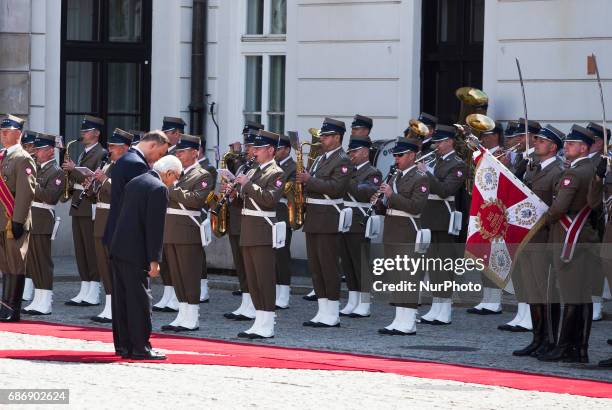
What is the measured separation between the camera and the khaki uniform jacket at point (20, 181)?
17.5m

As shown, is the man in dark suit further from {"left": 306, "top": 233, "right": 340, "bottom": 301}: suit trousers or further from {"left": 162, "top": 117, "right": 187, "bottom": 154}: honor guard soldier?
{"left": 162, "top": 117, "right": 187, "bottom": 154}: honor guard soldier

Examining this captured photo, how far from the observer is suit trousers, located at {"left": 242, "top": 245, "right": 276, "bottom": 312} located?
1669 cm

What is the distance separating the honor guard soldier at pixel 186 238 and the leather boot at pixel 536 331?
326cm

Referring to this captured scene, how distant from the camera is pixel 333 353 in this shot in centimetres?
1553

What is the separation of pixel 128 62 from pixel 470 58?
548 centimetres

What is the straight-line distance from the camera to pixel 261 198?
16.7 meters

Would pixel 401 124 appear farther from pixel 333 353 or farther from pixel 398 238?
pixel 333 353

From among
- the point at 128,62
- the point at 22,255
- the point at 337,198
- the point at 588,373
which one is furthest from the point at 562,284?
the point at 128,62

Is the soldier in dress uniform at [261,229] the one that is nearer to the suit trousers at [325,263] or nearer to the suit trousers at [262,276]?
the suit trousers at [262,276]

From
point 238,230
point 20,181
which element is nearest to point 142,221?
point 20,181

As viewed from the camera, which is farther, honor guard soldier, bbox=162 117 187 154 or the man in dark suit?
honor guard soldier, bbox=162 117 187 154

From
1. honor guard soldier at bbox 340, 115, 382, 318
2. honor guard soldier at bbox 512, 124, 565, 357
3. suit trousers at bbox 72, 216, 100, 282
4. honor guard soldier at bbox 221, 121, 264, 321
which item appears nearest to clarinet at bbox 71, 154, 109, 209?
suit trousers at bbox 72, 216, 100, 282

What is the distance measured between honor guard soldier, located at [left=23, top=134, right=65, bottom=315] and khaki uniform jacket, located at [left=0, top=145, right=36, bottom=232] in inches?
38.9

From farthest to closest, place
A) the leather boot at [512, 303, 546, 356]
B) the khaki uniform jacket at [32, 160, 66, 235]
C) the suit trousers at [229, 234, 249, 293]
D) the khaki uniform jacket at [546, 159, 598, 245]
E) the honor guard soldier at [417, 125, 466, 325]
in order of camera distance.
Answer: the suit trousers at [229, 234, 249, 293]
the khaki uniform jacket at [32, 160, 66, 235]
the honor guard soldier at [417, 125, 466, 325]
the leather boot at [512, 303, 546, 356]
the khaki uniform jacket at [546, 159, 598, 245]
